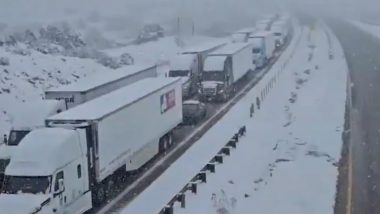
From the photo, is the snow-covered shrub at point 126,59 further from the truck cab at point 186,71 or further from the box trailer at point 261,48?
the truck cab at point 186,71

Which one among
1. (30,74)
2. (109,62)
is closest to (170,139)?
(30,74)

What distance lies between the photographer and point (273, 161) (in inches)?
1029

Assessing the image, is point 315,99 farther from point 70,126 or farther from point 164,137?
point 70,126

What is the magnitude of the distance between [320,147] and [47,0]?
97.8m

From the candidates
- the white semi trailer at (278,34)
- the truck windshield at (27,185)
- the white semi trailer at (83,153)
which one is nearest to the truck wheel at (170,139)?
the white semi trailer at (83,153)

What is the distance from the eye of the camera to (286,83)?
48.4 m

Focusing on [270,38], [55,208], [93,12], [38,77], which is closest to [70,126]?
[55,208]

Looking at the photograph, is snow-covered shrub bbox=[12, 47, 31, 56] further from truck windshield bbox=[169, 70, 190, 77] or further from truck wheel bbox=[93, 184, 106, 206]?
truck wheel bbox=[93, 184, 106, 206]

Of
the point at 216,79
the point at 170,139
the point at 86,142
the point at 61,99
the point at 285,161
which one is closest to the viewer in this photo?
the point at 86,142

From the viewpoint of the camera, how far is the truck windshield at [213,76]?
42706mm

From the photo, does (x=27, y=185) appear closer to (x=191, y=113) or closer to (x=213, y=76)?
(x=191, y=113)

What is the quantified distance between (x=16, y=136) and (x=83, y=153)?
4.08 m

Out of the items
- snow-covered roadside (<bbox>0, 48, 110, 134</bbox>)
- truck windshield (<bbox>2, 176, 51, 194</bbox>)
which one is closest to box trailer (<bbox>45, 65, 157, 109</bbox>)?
snow-covered roadside (<bbox>0, 48, 110, 134</bbox>)

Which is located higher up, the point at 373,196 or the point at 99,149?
the point at 99,149
